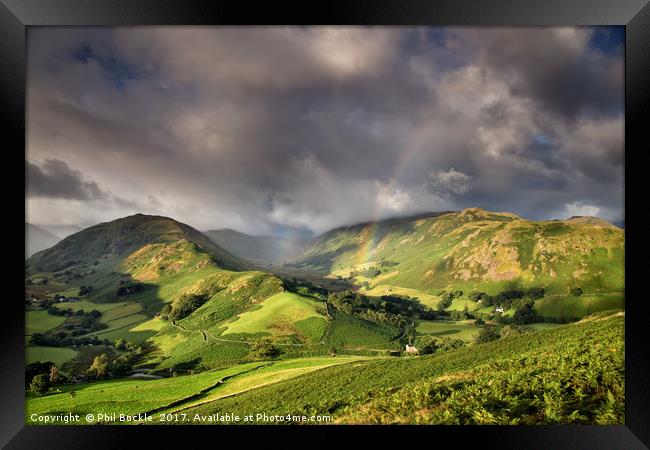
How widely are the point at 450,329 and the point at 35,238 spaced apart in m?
16.8

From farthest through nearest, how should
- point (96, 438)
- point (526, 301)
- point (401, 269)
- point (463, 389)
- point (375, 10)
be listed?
point (401, 269), point (526, 301), point (463, 389), point (96, 438), point (375, 10)

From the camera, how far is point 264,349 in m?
10.1

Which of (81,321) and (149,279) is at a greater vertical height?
(149,279)

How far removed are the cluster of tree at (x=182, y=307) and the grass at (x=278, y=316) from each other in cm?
258

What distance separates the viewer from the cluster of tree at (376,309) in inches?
571

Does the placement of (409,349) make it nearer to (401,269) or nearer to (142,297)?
(142,297)

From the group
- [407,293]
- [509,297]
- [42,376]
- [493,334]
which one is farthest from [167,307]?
[509,297]

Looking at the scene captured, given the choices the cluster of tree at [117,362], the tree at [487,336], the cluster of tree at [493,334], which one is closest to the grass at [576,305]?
the cluster of tree at [493,334]

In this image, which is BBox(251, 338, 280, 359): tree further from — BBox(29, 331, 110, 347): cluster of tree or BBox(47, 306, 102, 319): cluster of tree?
BBox(47, 306, 102, 319): cluster of tree

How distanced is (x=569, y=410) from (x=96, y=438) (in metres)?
8.08

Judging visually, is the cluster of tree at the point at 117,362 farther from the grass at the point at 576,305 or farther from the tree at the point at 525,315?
the tree at the point at 525,315

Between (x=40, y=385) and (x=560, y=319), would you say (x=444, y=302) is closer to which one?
(x=560, y=319)

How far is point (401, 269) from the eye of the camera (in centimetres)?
2678

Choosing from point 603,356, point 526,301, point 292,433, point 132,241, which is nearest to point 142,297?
point 132,241
